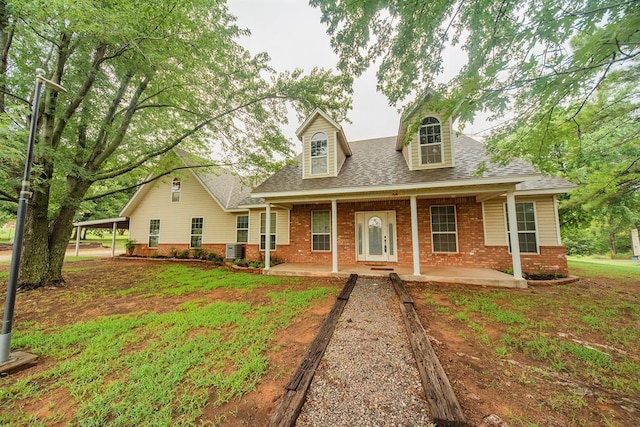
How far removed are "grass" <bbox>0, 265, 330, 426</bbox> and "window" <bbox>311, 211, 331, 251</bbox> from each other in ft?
16.2

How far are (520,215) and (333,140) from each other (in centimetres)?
728

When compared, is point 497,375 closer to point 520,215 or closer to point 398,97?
point 398,97

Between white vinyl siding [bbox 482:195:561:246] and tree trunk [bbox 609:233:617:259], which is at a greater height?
white vinyl siding [bbox 482:195:561:246]

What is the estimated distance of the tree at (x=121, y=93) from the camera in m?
4.95

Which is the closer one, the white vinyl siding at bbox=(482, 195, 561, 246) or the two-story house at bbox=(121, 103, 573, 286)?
the two-story house at bbox=(121, 103, 573, 286)

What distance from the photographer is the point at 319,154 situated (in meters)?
9.24

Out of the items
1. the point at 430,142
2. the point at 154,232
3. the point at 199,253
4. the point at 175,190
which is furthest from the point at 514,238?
the point at 154,232

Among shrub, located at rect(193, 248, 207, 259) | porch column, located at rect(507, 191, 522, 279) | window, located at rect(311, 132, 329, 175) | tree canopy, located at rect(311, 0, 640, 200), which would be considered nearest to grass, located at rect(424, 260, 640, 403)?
porch column, located at rect(507, 191, 522, 279)

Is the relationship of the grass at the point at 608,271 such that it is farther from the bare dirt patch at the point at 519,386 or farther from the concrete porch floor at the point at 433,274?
the bare dirt patch at the point at 519,386

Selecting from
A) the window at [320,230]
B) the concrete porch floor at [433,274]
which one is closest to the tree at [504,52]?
the concrete porch floor at [433,274]

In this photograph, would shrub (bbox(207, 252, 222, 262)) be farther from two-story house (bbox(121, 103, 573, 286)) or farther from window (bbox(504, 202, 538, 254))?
window (bbox(504, 202, 538, 254))

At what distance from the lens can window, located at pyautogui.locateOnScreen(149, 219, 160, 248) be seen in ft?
45.1

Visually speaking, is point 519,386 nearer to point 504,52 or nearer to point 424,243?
point 504,52

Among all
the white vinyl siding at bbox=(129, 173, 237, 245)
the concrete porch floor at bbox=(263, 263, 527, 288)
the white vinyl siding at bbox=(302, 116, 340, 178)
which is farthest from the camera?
the white vinyl siding at bbox=(129, 173, 237, 245)
